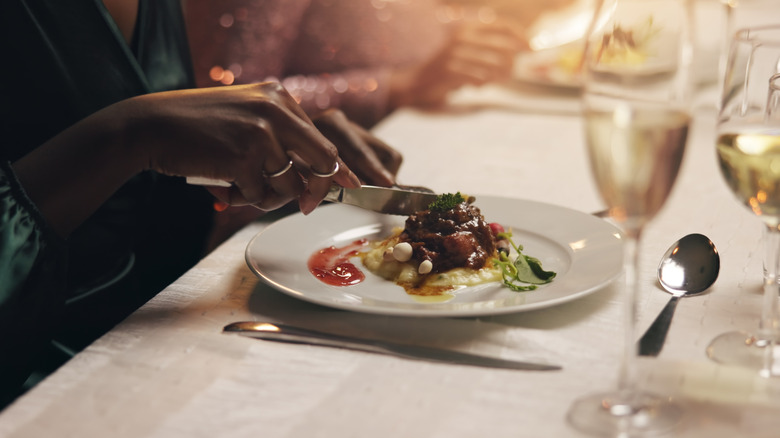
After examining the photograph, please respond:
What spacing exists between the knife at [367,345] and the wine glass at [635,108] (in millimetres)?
130

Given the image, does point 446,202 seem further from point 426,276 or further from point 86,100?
point 86,100

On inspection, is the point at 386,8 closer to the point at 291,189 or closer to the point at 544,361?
the point at 291,189

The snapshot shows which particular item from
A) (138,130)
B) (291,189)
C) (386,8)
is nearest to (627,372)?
(291,189)

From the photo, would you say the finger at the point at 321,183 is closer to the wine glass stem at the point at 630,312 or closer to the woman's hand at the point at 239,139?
the woman's hand at the point at 239,139

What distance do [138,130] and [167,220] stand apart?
62 centimetres

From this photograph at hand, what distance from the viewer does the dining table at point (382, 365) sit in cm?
60

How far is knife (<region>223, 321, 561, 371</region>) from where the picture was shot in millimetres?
687

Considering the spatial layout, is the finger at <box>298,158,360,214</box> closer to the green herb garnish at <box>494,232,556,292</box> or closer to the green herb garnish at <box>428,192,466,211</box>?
the green herb garnish at <box>428,192,466,211</box>

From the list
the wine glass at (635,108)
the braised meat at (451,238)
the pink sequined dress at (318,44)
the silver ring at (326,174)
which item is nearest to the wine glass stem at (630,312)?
the wine glass at (635,108)

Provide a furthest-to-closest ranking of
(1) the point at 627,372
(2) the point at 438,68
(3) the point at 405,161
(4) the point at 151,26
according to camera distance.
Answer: (2) the point at 438,68, (3) the point at 405,161, (4) the point at 151,26, (1) the point at 627,372

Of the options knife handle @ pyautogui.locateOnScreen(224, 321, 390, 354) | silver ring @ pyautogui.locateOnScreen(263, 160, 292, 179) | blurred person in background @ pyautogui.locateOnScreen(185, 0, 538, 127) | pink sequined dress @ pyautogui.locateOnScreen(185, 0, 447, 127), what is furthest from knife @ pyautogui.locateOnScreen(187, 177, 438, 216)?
pink sequined dress @ pyautogui.locateOnScreen(185, 0, 447, 127)

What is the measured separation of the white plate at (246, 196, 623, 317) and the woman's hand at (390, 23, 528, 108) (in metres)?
1.00

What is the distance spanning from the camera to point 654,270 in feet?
3.01

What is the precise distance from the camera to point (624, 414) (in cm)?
58
